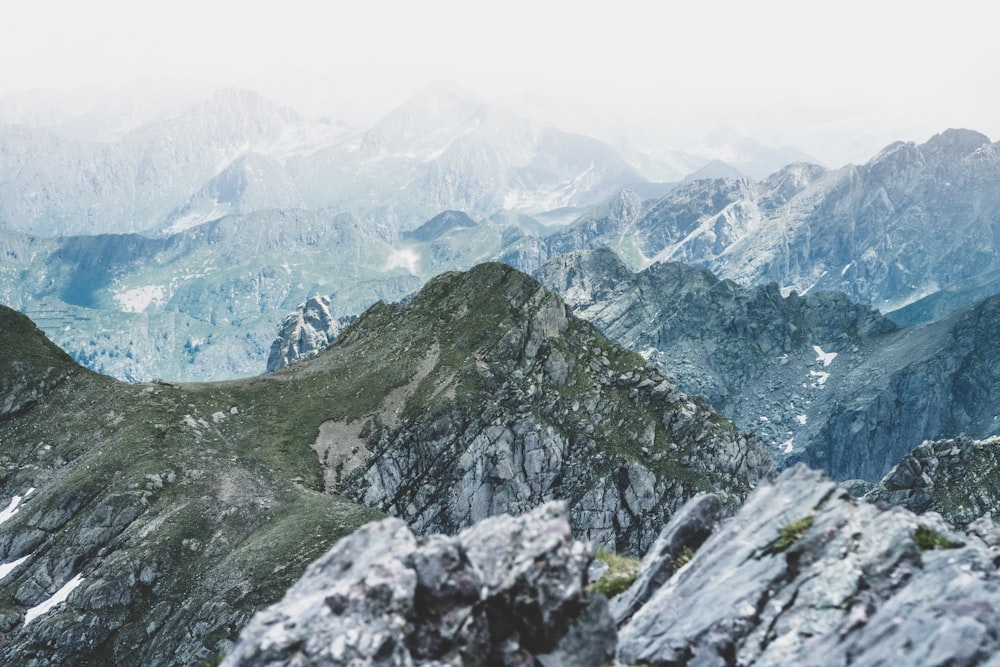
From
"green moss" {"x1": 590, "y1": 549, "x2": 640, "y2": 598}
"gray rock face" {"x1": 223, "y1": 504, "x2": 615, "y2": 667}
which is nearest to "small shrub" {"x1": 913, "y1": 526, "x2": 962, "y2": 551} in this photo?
"gray rock face" {"x1": 223, "y1": 504, "x2": 615, "y2": 667}

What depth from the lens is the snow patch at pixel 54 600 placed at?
65.8 metres

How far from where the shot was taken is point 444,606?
18.7 meters

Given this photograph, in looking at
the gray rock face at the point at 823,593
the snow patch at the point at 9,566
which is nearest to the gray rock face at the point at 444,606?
the gray rock face at the point at 823,593

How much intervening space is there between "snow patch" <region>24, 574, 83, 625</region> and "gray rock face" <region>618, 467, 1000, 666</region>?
71.0 m

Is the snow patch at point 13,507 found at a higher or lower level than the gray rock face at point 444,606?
lower

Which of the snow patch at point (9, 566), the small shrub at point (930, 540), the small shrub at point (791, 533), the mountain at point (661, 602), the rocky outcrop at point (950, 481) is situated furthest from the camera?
the rocky outcrop at point (950, 481)

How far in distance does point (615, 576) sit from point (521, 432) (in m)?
87.1

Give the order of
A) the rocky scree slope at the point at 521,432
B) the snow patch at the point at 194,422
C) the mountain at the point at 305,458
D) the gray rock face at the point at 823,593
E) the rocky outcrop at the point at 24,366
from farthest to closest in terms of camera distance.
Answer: the rocky scree slope at the point at 521,432, the rocky outcrop at the point at 24,366, the snow patch at the point at 194,422, the mountain at the point at 305,458, the gray rock face at the point at 823,593

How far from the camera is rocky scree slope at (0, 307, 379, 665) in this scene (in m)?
62.7

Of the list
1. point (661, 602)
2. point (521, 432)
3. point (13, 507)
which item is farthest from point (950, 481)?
point (13, 507)

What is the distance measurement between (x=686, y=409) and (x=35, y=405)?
112m

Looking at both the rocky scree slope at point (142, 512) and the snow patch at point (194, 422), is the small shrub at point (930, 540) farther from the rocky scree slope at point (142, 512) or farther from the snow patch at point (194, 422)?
the snow patch at point (194, 422)

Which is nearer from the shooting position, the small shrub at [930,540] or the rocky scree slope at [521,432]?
the small shrub at [930,540]

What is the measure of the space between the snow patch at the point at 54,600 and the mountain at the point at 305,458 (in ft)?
1.07
